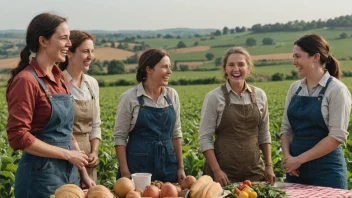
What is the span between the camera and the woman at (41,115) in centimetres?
410

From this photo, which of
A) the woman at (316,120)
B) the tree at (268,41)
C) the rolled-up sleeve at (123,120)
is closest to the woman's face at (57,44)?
the rolled-up sleeve at (123,120)

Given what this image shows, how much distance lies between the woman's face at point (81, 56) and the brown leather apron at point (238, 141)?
1.31 m

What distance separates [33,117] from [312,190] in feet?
7.72

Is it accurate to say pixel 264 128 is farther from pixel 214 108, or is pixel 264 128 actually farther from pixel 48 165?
pixel 48 165

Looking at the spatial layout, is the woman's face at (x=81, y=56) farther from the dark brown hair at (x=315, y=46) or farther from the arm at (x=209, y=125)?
the dark brown hair at (x=315, y=46)

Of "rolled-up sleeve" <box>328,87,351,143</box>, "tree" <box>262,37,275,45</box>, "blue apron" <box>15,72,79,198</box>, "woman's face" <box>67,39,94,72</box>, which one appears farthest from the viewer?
"tree" <box>262,37,275,45</box>

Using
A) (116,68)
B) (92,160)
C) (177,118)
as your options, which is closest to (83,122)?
(92,160)

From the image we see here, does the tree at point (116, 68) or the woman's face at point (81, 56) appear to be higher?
the woman's face at point (81, 56)

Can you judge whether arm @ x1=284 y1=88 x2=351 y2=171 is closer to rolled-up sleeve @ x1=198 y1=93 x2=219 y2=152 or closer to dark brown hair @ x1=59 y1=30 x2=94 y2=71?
rolled-up sleeve @ x1=198 y1=93 x2=219 y2=152

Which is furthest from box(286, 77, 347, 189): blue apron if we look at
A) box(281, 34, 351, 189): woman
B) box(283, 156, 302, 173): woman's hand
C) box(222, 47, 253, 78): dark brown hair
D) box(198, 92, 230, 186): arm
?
box(198, 92, 230, 186): arm

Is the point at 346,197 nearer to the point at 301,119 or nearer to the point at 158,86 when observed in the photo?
the point at 301,119

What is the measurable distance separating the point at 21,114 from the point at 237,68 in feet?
6.91

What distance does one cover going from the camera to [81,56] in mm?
5445

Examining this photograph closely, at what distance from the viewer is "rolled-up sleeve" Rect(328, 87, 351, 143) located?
5.12 m
